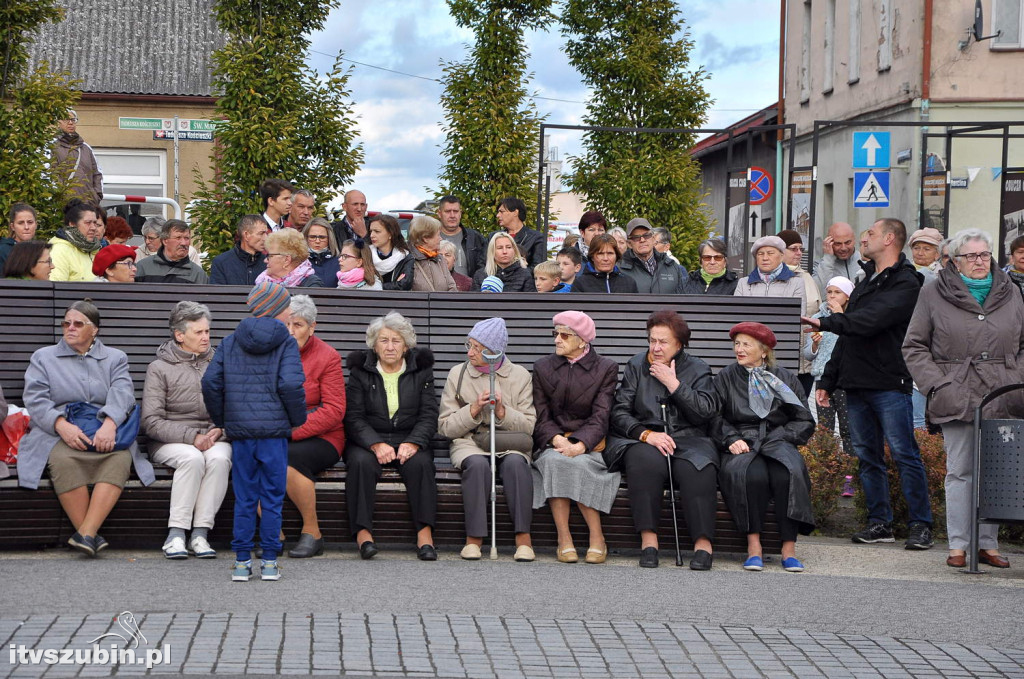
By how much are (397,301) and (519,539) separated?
2.19 m

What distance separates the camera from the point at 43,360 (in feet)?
30.1

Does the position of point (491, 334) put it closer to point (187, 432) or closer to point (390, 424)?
point (390, 424)

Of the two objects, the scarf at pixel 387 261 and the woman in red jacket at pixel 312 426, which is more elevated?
the scarf at pixel 387 261

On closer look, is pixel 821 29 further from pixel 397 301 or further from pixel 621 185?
pixel 397 301

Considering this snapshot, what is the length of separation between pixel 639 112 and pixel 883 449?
40.9 feet

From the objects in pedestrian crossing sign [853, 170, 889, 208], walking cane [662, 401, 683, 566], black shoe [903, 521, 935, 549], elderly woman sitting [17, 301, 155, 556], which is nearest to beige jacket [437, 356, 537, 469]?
walking cane [662, 401, 683, 566]

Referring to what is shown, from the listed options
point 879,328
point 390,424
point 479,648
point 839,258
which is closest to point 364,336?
point 390,424

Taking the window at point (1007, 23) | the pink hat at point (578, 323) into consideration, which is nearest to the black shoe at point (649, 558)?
the pink hat at point (578, 323)

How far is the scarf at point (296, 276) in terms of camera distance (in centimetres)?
1069

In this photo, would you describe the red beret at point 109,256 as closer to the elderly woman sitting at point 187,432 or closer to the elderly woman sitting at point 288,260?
the elderly woman sitting at point 288,260

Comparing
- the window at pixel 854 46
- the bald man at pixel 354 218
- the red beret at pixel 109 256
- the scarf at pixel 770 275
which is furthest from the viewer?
the window at pixel 854 46

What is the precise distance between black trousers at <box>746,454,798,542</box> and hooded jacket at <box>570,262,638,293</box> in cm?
308

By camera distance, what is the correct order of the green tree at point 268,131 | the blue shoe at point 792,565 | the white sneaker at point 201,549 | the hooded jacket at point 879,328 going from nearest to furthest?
the white sneaker at point 201,549
the blue shoe at point 792,565
the hooded jacket at point 879,328
the green tree at point 268,131

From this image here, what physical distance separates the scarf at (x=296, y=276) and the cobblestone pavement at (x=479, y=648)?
12.8ft
